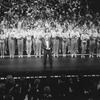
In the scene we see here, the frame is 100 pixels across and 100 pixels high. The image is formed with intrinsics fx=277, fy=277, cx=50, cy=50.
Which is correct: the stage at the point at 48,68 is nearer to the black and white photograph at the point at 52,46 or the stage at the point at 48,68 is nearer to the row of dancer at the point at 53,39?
the black and white photograph at the point at 52,46

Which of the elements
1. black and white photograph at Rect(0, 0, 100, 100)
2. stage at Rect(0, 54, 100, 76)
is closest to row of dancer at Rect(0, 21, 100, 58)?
black and white photograph at Rect(0, 0, 100, 100)

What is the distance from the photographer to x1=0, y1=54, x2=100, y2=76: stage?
8.55 m

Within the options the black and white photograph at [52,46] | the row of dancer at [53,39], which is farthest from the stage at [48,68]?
the row of dancer at [53,39]

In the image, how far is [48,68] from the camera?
9.15 meters

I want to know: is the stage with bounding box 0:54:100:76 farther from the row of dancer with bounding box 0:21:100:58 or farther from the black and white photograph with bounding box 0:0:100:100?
the row of dancer with bounding box 0:21:100:58

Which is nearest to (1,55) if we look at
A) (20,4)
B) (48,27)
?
(48,27)

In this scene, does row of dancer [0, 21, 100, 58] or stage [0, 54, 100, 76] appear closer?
stage [0, 54, 100, 76]

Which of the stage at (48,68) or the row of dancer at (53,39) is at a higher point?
the row of dancer at (53,39)

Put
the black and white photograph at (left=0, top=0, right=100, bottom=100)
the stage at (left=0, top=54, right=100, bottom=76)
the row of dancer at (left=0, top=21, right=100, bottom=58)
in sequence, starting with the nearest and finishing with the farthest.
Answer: the black and white photograph at (left=0, top=0, right=100, bottom=100), the stage at (left=0, top=54, right=100, bottom=76), the row of dancer at (left=0, top=21, right=100, bottom=58)

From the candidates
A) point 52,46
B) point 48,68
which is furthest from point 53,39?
point 48,68

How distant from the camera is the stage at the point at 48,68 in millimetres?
8547

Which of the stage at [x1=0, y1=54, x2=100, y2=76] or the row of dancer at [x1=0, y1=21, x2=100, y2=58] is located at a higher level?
the row of dancer at [x1=0, y1=21, x2=100, y2=58]

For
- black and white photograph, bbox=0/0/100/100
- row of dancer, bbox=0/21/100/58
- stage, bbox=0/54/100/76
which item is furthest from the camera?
row of dancer, bbox=0/21/100/58

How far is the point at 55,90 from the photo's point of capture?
6.51 m
